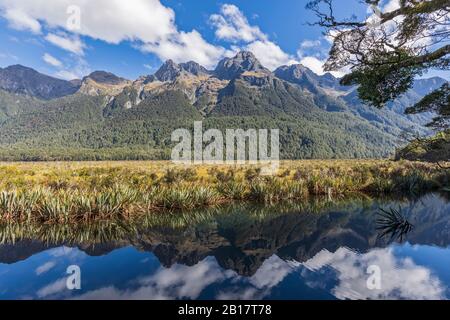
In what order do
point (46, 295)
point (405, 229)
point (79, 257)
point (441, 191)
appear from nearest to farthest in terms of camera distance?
1. point (46, 295)
2. point (79, 257)
3. point (405, 229)
4. point (441, 191)

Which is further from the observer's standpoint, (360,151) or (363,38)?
(360,151)

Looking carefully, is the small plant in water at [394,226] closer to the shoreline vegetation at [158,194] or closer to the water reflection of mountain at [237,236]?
the water reflection of mountain at [237,236]

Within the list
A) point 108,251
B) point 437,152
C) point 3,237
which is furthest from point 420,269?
point 3,237

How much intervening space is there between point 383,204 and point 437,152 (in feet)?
11.4

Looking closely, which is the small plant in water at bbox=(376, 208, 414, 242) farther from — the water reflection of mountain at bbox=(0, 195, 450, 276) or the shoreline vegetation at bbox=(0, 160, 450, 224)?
the shoreline vegetation at bbox=(0, 160, 450, 224)

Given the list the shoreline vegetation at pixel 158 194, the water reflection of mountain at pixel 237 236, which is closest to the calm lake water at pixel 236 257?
the water reflection of mountain at pixel 237 236

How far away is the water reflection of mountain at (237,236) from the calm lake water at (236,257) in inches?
1.2

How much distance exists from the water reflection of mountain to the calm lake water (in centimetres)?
3

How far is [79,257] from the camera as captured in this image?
8461 mm

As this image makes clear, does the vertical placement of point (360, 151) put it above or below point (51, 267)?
above

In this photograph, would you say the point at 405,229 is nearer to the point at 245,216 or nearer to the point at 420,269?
the point at 420,269

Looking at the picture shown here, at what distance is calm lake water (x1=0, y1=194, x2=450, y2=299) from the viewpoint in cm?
628

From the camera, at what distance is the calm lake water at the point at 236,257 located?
6.28 m

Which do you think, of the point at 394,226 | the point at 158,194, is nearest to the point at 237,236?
the point at 394,226
